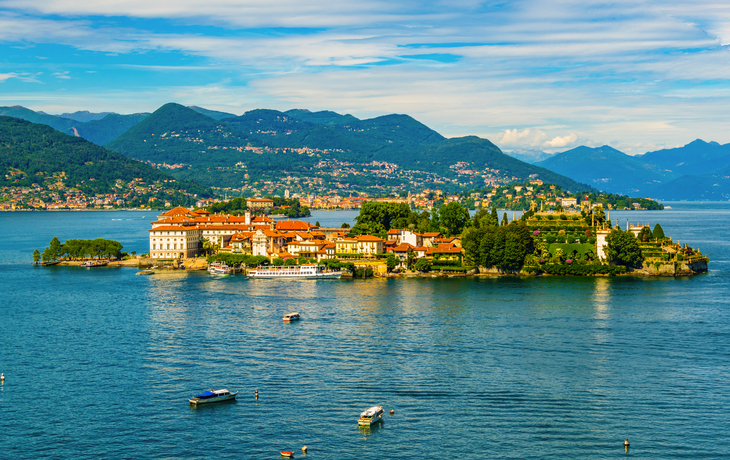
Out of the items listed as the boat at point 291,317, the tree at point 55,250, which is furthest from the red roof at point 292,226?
the boat at point 291,317

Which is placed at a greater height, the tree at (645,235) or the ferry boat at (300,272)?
the tree at (645,235)

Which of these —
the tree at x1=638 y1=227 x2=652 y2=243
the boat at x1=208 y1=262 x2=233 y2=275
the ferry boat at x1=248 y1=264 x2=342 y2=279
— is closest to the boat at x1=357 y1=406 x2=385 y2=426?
the ferry boat at x1=248 y1=264 x2=342 y2=279

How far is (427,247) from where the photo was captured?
248 ft

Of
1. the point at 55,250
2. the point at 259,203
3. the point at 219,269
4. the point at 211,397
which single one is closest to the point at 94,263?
the point at 55,250

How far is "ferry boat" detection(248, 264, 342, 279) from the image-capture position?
68500mm

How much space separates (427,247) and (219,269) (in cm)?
2320

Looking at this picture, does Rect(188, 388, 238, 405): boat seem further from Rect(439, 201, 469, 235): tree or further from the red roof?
the red roof

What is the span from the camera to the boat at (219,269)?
72.5 m

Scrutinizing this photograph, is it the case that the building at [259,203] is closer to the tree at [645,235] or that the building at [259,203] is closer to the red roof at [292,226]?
the red roof at [292,226]

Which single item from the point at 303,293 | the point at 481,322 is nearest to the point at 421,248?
the point at 303,293

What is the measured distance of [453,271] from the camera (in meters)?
68.4

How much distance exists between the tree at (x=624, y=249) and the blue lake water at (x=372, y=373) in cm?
989

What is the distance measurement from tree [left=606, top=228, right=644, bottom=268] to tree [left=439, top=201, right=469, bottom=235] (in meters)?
21.7

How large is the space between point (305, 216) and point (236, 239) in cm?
11788
